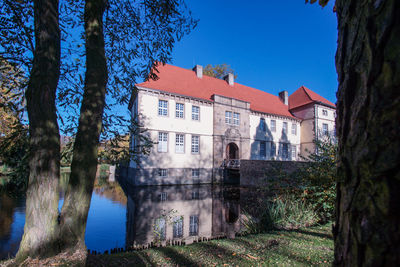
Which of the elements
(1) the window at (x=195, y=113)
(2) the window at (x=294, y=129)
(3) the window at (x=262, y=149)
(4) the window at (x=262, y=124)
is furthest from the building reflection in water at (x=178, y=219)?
(2) the window at (x=294, y=129)

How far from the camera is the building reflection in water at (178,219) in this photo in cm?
659

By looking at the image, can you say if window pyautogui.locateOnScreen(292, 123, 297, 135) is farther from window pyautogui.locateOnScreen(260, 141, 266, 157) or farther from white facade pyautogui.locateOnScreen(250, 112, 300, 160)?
window pyautogui.locateOnScreen(260, 141, 266, 157)

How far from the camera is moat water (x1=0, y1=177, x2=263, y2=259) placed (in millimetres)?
6266

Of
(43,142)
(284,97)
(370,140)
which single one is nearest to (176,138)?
(43,142)

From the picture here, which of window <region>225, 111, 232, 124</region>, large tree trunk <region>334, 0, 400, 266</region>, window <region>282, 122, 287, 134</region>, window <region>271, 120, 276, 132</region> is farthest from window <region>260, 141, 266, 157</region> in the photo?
large tree trunk <region>334, 0, 400, 266</region>

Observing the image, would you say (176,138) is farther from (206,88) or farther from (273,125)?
(273,125)

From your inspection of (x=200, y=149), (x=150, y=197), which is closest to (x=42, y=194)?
(x=150, y=197)

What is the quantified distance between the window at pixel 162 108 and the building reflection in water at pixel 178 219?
24.6 ft

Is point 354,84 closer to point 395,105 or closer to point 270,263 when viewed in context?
point 395,105

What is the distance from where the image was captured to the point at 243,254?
3.77 metres

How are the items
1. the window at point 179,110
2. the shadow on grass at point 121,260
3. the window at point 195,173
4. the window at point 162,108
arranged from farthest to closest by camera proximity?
the window at point 195,173 < the window at point 179,110 < the window at point 162,108 < the shadow on grass at point 121,260

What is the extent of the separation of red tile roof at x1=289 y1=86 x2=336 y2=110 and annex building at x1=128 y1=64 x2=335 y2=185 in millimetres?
180

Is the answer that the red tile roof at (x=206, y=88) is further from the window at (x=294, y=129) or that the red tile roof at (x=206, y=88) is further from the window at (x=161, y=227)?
the window at (x=161, y=227)

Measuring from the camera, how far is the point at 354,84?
83 centimetres
